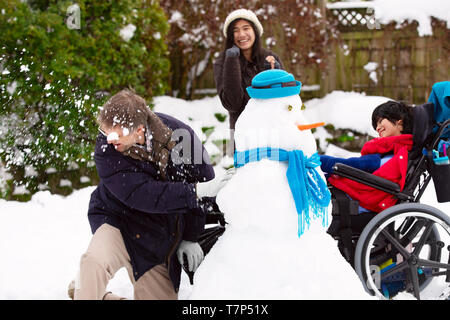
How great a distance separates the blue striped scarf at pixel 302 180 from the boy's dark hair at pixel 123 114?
0.52 m

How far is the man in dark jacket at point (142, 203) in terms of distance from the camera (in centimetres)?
214

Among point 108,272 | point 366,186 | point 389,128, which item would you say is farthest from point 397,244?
point 108,272

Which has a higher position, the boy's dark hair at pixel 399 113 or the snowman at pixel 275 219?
the boy's dark hair at pixel 399 113

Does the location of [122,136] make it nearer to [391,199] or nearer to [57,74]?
[391,199]

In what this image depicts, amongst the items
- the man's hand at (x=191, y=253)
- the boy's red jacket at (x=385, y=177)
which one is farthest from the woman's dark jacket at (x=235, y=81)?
the man's hand at (x=191, y=253)

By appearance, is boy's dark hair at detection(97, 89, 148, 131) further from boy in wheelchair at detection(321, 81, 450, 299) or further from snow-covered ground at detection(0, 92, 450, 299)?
boy in wheelchair at detection(321, 81, 450, 299)

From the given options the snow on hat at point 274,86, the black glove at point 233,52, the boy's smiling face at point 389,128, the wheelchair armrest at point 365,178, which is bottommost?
the wheelchair armrest at point 365,178

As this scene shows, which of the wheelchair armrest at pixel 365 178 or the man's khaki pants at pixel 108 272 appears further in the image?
the wheelchair armrest at pixel 365 178

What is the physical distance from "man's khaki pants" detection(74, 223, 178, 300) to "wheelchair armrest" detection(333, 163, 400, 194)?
1033mm

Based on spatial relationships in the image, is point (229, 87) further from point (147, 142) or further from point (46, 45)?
point (46, 45)

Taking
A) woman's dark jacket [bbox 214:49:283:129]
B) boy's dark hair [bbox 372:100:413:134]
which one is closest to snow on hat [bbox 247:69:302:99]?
boy's dark hair [bbox 372:100:413:134]

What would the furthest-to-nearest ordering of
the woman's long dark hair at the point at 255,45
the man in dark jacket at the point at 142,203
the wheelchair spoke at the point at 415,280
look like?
the woman's long dark hair at the point at 255,45, the wheelchair spoke at the point at 415,280, the man in dark jacket at the point at 142,203

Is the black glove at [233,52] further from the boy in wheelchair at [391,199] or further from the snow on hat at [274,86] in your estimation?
the snow on hat at [274,86]

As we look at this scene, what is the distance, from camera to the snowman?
1.89 m
